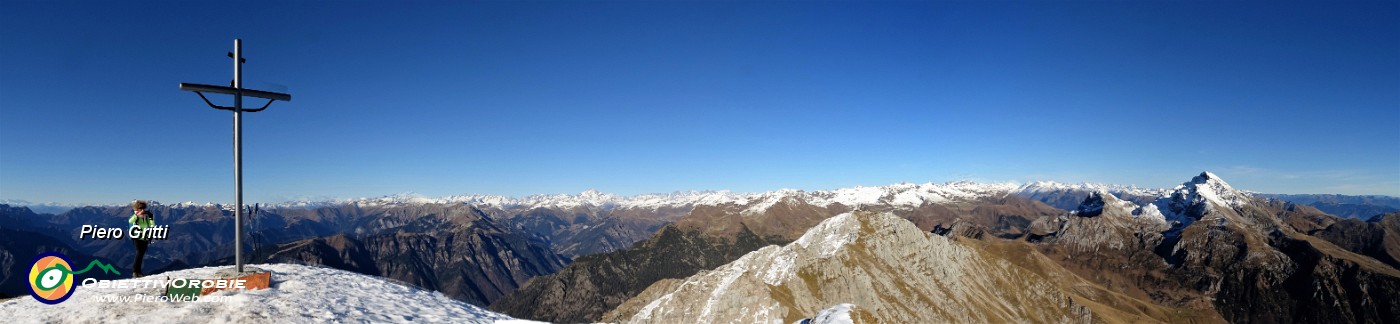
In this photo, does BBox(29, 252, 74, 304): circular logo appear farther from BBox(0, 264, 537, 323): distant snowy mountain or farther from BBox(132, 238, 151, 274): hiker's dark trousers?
BBox(132, 238, 151, 274): hiker's dark trousers

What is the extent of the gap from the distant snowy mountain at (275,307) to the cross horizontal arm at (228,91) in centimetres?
529

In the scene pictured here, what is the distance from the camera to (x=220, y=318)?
14.0 m

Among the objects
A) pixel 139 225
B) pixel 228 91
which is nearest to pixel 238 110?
pixel 228 91

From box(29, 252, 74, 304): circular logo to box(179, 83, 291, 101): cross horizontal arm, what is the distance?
523cm

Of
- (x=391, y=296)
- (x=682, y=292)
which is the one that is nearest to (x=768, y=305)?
(x=682, y=292)

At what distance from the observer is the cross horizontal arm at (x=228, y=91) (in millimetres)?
17250

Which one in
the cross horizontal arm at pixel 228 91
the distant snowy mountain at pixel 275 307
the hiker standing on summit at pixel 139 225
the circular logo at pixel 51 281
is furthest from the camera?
the hiker standing on summit at pixel 139 225

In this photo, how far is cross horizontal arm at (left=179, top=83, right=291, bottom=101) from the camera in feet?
56.6

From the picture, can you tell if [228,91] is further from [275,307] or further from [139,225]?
[275,307]

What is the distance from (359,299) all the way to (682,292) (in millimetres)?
160498

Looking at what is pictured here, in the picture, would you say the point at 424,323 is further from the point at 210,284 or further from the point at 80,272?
the point at 80,272

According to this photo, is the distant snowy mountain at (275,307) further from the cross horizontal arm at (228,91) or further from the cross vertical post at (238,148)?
the cross horizontal arm at (228,91)

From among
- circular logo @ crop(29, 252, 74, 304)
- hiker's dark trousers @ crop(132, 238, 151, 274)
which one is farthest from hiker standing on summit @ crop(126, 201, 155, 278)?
circular logo @ crop(29, 252, 74, 304)

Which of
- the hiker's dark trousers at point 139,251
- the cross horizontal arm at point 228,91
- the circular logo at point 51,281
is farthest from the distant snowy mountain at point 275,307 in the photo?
the cross horizontal arm at point 228,91
